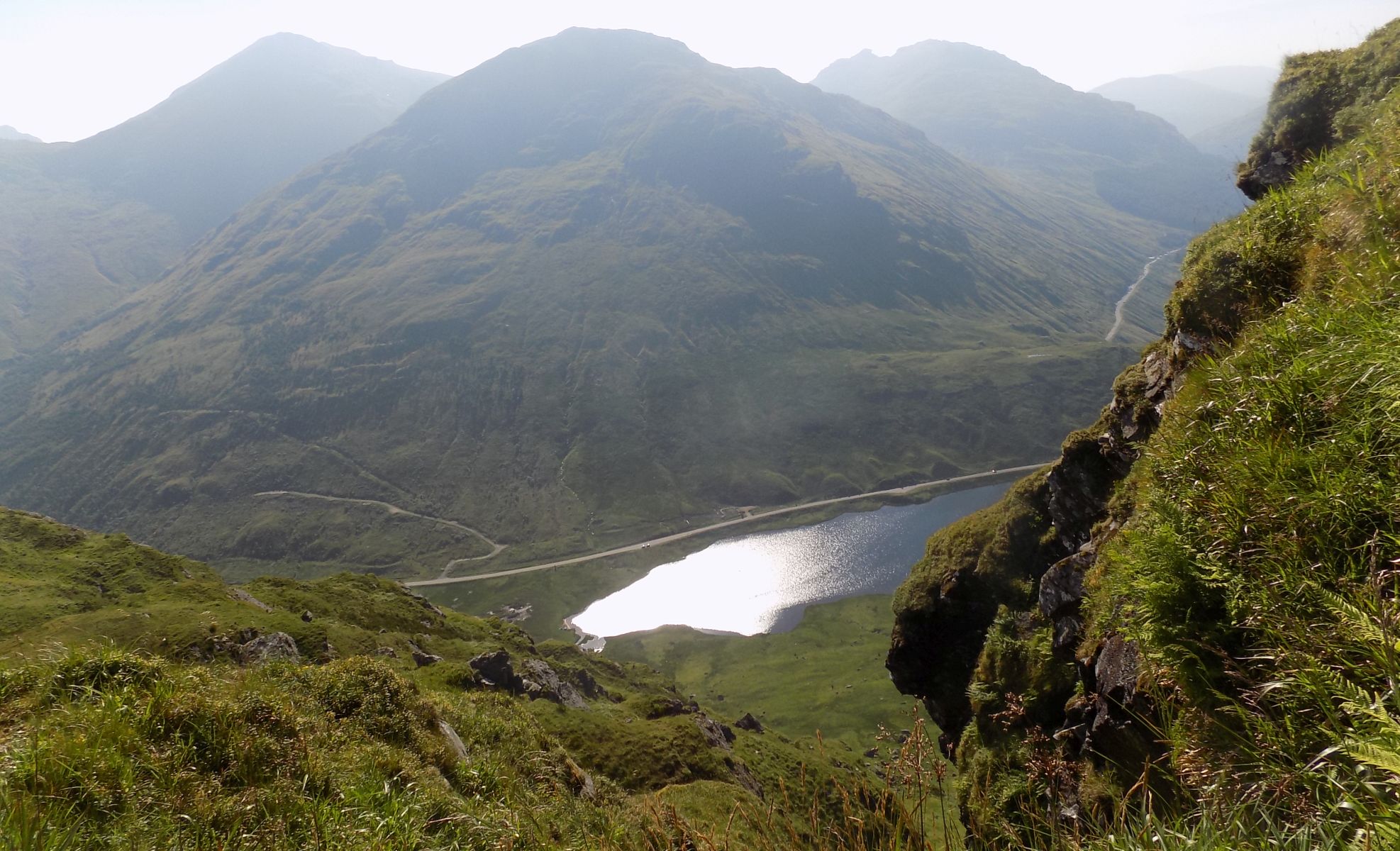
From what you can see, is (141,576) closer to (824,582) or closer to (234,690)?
(234,690)

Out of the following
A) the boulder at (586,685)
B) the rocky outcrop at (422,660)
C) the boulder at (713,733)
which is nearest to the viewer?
the boulder at (713,733)

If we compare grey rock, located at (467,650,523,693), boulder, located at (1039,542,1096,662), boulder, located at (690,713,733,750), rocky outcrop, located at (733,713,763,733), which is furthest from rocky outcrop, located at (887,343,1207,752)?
rocky outcrop, located at (733,713,763,733)

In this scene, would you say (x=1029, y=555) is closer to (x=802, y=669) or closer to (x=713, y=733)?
(x=713, y=733)

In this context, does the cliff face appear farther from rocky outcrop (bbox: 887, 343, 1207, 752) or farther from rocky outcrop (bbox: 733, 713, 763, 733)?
rocky outcrop (bbox: 733, 713, 763, 733)

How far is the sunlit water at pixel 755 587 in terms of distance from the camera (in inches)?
6565

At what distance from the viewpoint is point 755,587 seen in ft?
597

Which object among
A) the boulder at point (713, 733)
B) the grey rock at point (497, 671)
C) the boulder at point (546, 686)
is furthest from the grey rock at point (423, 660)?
the boulder at point (713, 733)

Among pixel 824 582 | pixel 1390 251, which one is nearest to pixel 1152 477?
pixel 1390 251

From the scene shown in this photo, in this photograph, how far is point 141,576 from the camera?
75.3m

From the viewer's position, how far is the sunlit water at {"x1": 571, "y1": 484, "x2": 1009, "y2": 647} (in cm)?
16675

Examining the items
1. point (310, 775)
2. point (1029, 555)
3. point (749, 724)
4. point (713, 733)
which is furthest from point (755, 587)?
point (310, 775)

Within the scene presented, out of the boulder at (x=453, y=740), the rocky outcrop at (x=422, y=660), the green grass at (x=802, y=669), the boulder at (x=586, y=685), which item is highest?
the boulder at (x=453, y=740)

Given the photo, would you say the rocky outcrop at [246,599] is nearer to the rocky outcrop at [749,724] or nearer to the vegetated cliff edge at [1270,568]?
the rocky outcrop at [749,724]

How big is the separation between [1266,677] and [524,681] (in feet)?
207
